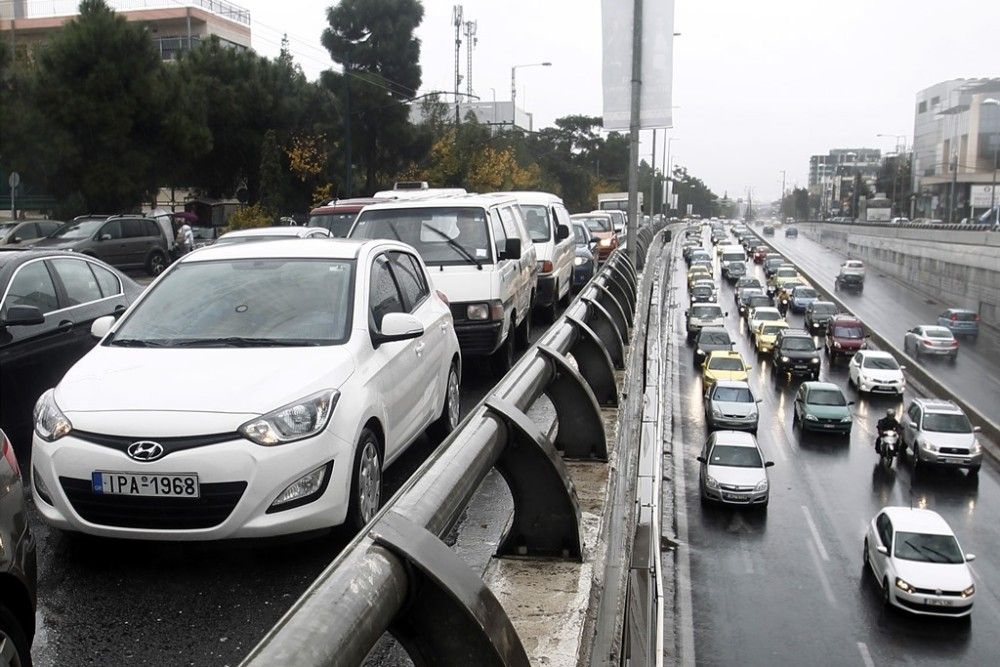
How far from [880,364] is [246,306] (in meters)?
46.0

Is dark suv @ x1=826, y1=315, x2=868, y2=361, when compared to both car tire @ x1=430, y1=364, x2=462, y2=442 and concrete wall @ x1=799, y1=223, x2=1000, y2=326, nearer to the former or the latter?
concrete wall @ x1=799, y1=223, x2=1000, y2=326

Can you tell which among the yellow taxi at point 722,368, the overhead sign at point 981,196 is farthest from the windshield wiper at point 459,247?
the overhead sign at point 981,196

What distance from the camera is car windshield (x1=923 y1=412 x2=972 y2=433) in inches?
1435

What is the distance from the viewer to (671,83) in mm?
10188

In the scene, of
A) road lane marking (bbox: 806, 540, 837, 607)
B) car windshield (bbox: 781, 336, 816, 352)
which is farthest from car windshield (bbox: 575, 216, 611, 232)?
car windshield (bbox: 781, 336, 816, 352)

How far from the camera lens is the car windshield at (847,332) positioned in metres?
55.8

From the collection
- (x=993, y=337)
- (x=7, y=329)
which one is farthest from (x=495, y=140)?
(x=7, y=329)

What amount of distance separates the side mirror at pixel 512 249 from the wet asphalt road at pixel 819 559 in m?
16.9

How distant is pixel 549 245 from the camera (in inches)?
601

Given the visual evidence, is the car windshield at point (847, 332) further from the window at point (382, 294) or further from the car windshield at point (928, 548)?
the window at point (382, 294)

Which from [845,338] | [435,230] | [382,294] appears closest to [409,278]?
[382,294]

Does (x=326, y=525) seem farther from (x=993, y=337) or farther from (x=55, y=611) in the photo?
(x=993, y=337)

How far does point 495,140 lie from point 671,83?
4259cm

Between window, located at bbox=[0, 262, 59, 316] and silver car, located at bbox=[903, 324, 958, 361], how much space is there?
5424 cm
